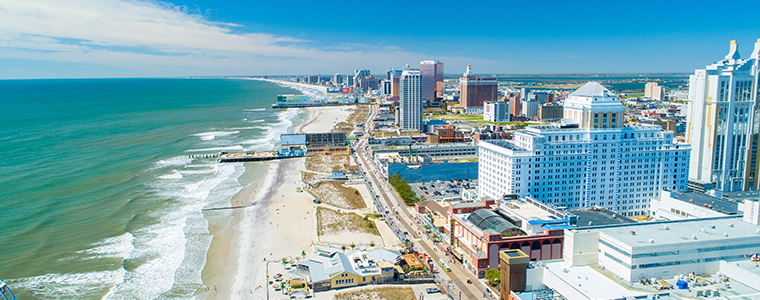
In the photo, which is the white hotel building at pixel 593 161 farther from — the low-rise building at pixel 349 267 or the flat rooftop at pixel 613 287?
the flat rooftop at pixel 613 287

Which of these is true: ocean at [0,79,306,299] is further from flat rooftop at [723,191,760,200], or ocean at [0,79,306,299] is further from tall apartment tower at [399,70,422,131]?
flat rooftop at [723,191,760,200]

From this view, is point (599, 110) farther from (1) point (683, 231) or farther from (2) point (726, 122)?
(2) point (726, 122)

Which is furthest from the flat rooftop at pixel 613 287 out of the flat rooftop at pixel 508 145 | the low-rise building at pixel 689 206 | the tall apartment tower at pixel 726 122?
the tall apartment tower at pixel 726 122

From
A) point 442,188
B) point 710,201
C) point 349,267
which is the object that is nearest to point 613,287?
point 349,267

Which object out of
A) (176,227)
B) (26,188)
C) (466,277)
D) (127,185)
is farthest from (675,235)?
(26,188)

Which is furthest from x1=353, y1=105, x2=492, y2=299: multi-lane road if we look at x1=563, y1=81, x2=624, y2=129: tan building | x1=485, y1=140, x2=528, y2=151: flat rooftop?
x1=563, y1=81, x2=624, y2=129: tan building
